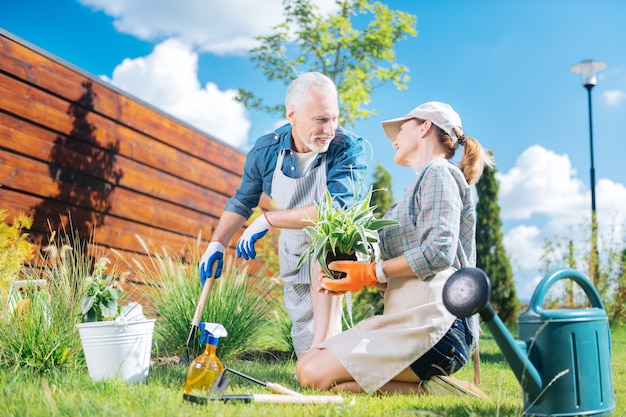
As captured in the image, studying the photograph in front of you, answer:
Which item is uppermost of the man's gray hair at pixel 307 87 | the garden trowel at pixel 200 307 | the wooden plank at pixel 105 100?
the wooden plank at pixel 105 100

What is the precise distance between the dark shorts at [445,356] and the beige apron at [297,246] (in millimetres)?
982

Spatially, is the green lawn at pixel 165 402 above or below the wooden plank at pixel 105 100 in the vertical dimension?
below

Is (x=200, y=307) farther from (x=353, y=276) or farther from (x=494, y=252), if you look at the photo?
(x=494, y=252)

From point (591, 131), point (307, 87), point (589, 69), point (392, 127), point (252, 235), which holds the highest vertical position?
point (589, 69)

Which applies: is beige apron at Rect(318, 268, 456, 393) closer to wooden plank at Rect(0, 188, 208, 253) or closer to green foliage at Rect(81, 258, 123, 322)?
green foliage at Rect(81, 258, 123, 322)

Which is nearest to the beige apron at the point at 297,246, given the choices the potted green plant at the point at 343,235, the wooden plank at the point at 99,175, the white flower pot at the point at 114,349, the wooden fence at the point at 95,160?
the potted green plant at the point at 343,235

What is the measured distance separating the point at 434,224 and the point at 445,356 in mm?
527

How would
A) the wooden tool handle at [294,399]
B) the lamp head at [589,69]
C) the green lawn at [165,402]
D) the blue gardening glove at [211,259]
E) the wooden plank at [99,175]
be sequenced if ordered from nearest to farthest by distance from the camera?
the green lawn at [165,402]
the wooden tool handle at [294,399]
the blue gardening glove at [211,259]
the wooden plank at [99,175]
the lamp head at [589,69]

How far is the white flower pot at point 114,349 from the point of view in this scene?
2.68m

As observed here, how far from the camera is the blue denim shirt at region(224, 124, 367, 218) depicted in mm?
3055

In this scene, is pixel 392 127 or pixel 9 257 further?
pixel 9 257

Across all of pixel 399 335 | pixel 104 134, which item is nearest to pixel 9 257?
pixel 399 335

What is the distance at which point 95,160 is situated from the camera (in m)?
6.21

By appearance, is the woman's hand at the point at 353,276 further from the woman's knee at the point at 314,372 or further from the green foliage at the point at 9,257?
the green foliage at the point at 9,257
